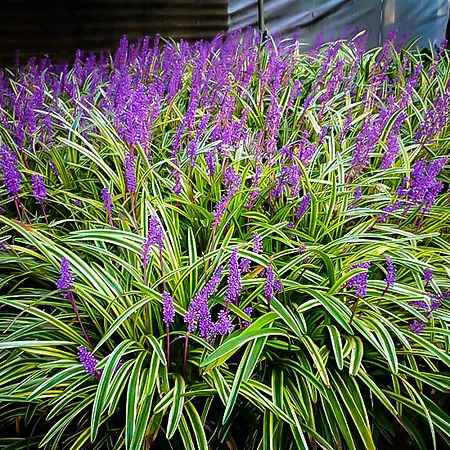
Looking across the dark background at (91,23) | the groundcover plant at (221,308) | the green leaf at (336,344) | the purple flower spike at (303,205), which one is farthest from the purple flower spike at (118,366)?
→ the dark background at (91,23)

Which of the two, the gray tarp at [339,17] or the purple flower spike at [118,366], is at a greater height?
the gray tarp at [339,17]

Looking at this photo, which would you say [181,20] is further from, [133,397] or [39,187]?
[133,397]

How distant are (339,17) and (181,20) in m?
1.93

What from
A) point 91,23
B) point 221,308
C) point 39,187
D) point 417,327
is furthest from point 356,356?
point 91,23

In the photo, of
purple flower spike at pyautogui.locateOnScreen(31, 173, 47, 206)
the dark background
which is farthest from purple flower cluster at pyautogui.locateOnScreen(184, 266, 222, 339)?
the dark background

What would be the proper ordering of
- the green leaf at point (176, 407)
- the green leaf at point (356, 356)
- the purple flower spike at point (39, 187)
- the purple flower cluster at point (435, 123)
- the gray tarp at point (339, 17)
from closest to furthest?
the green leaf at point (176, 407)
the green leaf at point (356, 356)
the purple flower spike at point (39, 187)
the purple flower cluster at point (435, 123)
the gray tarp at point (339, 17)

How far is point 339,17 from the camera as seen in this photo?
623 cm

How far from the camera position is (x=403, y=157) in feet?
6.43

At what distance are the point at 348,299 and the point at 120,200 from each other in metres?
0.81

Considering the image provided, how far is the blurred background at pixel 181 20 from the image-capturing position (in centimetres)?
458

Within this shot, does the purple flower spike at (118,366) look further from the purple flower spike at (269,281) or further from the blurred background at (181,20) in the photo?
the blurred background at (181,20)

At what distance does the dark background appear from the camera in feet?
14.7

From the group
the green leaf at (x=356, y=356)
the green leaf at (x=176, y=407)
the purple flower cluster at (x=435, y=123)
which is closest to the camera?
the green leaf at (x=176, y=407)

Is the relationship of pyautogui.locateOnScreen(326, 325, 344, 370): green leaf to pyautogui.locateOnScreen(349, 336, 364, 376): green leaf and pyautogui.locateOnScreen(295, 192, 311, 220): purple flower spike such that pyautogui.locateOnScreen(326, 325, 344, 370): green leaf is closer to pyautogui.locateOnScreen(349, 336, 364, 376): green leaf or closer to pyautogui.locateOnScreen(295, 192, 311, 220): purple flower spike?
pyautogui.locateOnScreen(349, 336, 364, 376): green leaf
